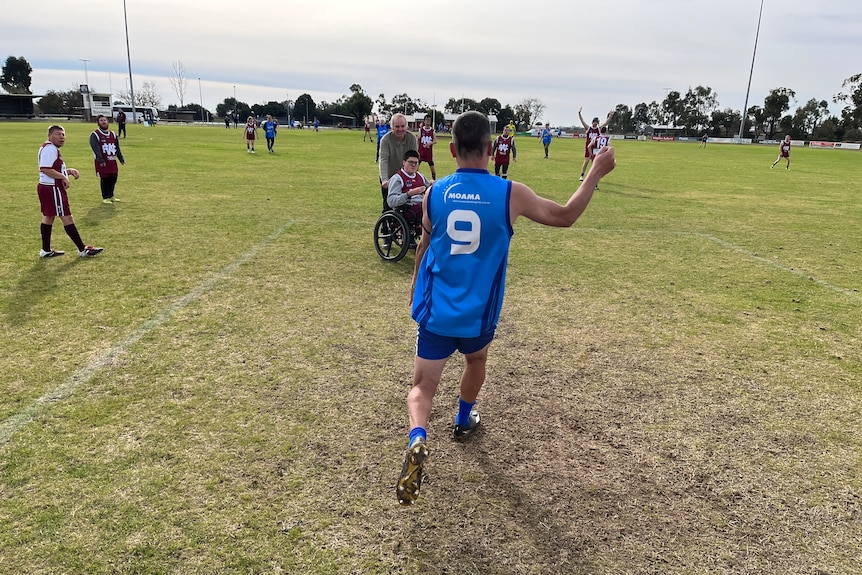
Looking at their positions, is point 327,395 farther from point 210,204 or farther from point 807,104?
point 807,104

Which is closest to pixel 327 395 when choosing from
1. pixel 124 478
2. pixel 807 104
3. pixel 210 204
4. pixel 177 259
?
pixel 124 478

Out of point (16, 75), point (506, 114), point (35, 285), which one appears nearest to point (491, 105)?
point (506, 114)

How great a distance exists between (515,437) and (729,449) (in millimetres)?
1416

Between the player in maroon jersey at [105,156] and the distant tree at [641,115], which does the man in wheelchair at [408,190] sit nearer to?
the player in maroon jersey at [105,156]

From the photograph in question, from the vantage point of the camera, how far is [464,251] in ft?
9.16

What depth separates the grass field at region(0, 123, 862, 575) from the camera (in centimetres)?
271

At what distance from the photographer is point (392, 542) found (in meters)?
2.72

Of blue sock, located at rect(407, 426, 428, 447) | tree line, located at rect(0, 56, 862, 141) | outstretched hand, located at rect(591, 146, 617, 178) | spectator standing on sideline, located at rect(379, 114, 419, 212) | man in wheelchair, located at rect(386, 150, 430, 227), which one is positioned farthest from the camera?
tree line, located at rect(0, 56, 862, 141)

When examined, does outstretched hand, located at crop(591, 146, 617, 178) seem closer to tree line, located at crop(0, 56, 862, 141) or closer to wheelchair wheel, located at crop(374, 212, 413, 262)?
wheelchair wheel, located at crop(374, 212, 413, 262)

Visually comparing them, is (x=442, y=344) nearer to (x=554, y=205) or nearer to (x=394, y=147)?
(x=554, y=205)

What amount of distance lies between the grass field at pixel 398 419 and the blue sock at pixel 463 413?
0.15 metres

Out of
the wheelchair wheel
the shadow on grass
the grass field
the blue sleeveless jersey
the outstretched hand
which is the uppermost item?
the outstretched hand

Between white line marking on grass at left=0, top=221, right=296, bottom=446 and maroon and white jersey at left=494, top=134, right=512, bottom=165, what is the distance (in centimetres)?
1170

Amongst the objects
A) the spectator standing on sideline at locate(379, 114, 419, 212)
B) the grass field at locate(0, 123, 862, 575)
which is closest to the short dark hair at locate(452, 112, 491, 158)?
the grass field at locate(0, 123, 862, 575)
